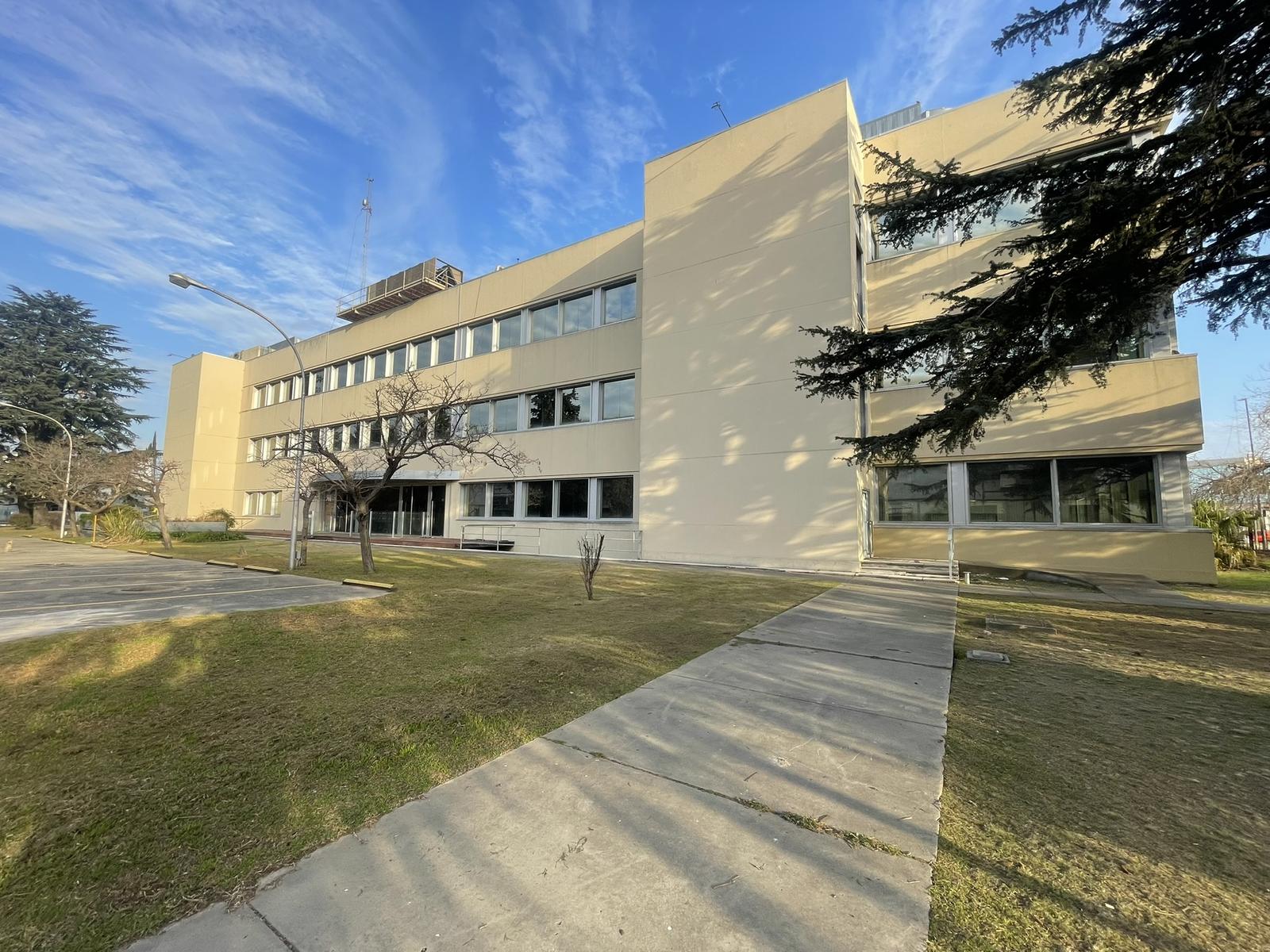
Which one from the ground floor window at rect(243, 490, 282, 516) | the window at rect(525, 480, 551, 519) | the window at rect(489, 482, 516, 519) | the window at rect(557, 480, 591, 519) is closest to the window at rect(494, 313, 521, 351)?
the window at rect(489, 482, 516, 519)

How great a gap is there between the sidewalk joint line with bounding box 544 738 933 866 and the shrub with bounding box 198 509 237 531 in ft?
117

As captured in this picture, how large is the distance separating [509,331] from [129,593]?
705 inches

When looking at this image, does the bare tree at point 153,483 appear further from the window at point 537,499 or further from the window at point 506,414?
the window at point 537,499

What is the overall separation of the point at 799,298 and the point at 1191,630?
37.9 feet

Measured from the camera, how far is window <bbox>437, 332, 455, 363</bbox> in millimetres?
27219

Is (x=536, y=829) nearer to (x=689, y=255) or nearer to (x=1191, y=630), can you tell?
(x=1191, y=630)

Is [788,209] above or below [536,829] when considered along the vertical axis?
above

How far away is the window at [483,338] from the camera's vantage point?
1011 inches

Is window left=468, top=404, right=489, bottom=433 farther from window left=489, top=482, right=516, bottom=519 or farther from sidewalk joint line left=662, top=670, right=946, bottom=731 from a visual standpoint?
sidewalk joint line left=662, top=670, right=946, bottom=731

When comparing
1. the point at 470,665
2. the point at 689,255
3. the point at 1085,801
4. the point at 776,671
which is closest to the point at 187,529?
the point at 689,255

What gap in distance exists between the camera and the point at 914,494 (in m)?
17.3

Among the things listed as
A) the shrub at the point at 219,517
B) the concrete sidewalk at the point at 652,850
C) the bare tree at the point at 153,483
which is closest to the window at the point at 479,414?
the bare tree at the point at 153,483

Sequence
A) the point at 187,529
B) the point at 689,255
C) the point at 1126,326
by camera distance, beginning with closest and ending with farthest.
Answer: the point at 1126,326
the point at 689,255
the point at 187,529

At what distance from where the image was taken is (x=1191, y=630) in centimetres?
759
